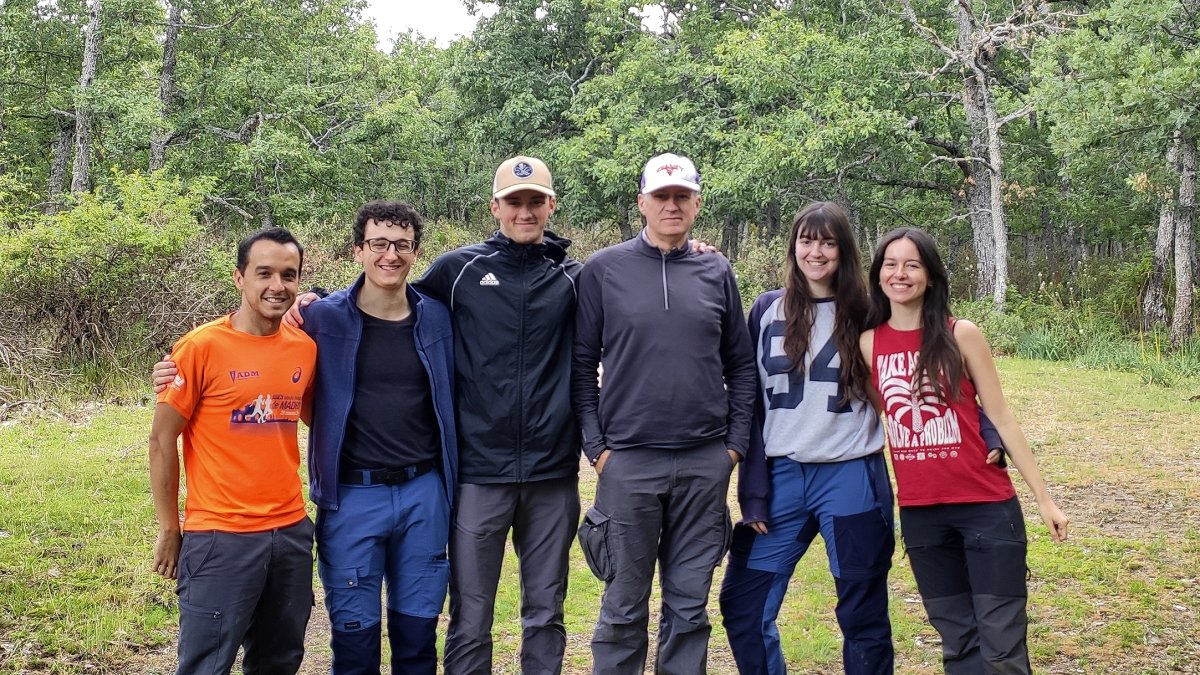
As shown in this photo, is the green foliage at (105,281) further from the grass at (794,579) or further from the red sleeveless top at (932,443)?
the red sleeveless top at (932,443)

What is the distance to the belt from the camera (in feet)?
11.0

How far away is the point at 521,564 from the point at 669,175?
1.52m

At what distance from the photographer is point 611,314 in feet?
11.5

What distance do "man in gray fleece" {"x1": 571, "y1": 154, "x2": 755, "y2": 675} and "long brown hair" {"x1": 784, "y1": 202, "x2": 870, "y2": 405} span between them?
203mm

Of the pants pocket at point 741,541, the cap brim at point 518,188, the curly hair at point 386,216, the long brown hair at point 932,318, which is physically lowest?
the pants pocket at point 741,541

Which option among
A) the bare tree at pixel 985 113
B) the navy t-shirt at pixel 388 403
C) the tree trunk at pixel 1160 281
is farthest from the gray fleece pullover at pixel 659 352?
the bare tree at pixel 985 113

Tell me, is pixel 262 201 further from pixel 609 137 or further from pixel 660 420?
pixel 660 420

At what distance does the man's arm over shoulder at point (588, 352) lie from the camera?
11.7ft

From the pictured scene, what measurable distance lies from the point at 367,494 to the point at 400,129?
2135 cm

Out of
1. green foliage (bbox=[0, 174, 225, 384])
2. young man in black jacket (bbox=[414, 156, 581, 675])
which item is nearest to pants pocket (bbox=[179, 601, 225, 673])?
young man in black jacket (bbox=[414, 156, 581, 675])

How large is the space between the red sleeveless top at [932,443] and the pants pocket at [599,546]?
40.2 inches

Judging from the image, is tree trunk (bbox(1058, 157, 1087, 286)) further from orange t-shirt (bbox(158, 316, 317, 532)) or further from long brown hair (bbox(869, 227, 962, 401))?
orange t-shirt (bbox(158, 316, 317, 532))

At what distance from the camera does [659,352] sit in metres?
3.46

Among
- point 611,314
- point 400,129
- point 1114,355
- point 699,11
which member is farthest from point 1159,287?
point 400,129
